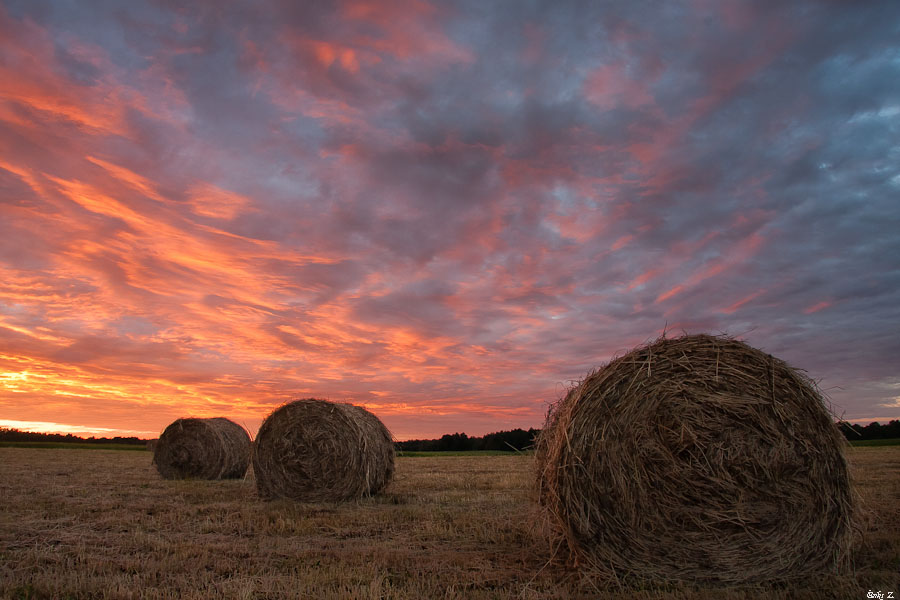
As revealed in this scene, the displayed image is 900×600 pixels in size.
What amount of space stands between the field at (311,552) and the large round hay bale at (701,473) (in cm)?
33

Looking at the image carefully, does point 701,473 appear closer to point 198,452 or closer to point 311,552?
point 311,552

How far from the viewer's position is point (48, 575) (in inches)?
202

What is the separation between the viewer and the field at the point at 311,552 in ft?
A: 15.8

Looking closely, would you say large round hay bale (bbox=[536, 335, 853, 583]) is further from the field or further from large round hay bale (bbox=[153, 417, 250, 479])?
large round hay bale (bbox=[153, 417, 250, 479])

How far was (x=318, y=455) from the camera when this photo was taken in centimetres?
1135

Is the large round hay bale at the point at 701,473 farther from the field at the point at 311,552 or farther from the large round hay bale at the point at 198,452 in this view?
the large round hay bale at the point at 198,452

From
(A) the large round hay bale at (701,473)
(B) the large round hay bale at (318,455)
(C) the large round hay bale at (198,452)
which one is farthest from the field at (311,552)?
(C) the large round hay bale at (198,452)

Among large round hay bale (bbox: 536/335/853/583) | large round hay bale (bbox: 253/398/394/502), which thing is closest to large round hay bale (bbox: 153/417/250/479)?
large round hay bale (bbox: 253/398/394/502)

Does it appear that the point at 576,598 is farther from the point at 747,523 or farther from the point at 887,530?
the point at 887,530

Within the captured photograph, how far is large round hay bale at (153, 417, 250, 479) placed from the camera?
51.7 feet

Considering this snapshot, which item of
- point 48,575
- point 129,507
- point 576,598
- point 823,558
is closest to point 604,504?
point 576,598

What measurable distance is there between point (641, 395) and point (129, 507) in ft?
27.0

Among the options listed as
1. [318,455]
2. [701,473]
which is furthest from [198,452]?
[701,473]

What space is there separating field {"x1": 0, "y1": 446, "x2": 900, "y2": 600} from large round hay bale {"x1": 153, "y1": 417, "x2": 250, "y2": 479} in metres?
5.16
